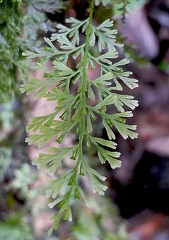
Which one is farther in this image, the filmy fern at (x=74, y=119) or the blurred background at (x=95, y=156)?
the blurred background at (x=95, y=156)

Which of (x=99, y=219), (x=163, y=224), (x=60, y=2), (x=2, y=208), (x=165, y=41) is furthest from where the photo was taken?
(x=165, y=41)

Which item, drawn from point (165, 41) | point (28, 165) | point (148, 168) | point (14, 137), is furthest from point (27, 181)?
point (165, 41)

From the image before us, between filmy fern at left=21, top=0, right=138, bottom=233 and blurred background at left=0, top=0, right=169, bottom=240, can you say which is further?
blurred background at left=0, top=0, right=169, bottom=240

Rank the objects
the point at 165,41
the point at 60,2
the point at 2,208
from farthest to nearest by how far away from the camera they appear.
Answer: the point at 165,41
the point at 2,208
the point at 60,2

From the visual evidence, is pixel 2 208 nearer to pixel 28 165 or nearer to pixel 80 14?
pixel 28 165

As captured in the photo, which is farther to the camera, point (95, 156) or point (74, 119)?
point (95, 156)

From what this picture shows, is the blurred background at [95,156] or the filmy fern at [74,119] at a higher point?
the filmy fern at [74,119]

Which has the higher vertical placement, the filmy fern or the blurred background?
the filmy fern

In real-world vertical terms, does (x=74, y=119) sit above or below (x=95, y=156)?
above
